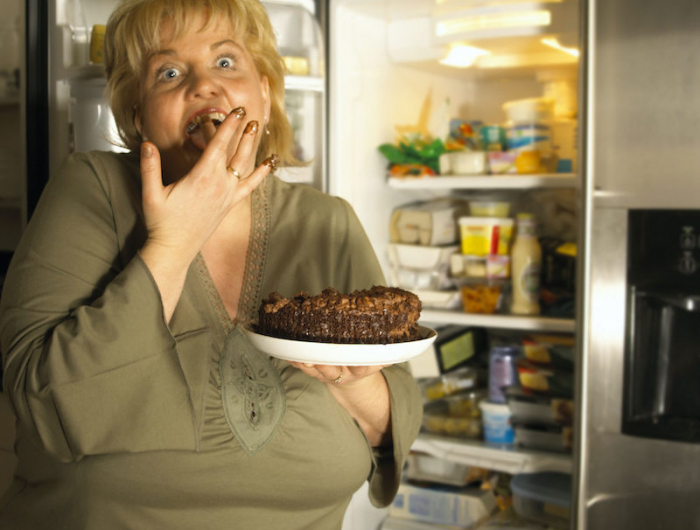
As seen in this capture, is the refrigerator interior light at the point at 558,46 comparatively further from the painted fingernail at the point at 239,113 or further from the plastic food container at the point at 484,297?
the painted fingernail at the point at 239,113

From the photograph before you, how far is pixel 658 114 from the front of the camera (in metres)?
1.40

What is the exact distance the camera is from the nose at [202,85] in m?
0.95

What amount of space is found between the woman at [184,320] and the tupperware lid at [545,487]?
2.49 ft

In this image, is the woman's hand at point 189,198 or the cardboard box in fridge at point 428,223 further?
the cardboard box in fridge at point 428,223

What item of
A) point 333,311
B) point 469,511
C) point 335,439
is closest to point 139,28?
point 333,311

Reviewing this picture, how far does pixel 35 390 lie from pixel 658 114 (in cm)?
123

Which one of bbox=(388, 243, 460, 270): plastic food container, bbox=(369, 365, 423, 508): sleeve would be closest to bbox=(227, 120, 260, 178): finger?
bbox=(369, 365, 423, 508): sleeve

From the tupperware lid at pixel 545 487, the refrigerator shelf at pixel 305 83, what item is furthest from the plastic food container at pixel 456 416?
the refrigerator shelf at pixel 305 83

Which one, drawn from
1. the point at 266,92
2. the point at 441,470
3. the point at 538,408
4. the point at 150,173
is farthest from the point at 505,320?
the point at 150,173

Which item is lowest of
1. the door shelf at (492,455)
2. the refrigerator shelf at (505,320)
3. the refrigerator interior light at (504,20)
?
the door shelf at (492,455)

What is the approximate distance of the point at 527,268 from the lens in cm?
178

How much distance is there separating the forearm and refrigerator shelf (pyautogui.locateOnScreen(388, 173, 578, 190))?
2.63 ft

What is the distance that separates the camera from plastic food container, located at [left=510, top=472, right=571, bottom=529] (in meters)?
1.73

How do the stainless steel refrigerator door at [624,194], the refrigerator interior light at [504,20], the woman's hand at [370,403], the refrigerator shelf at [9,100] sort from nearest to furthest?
the woman's hand at [370,403], the stainless steel refrigerator door at [624,194], the refrigerator interior light at [504,20], the refrigerator shelf at [9,100]
